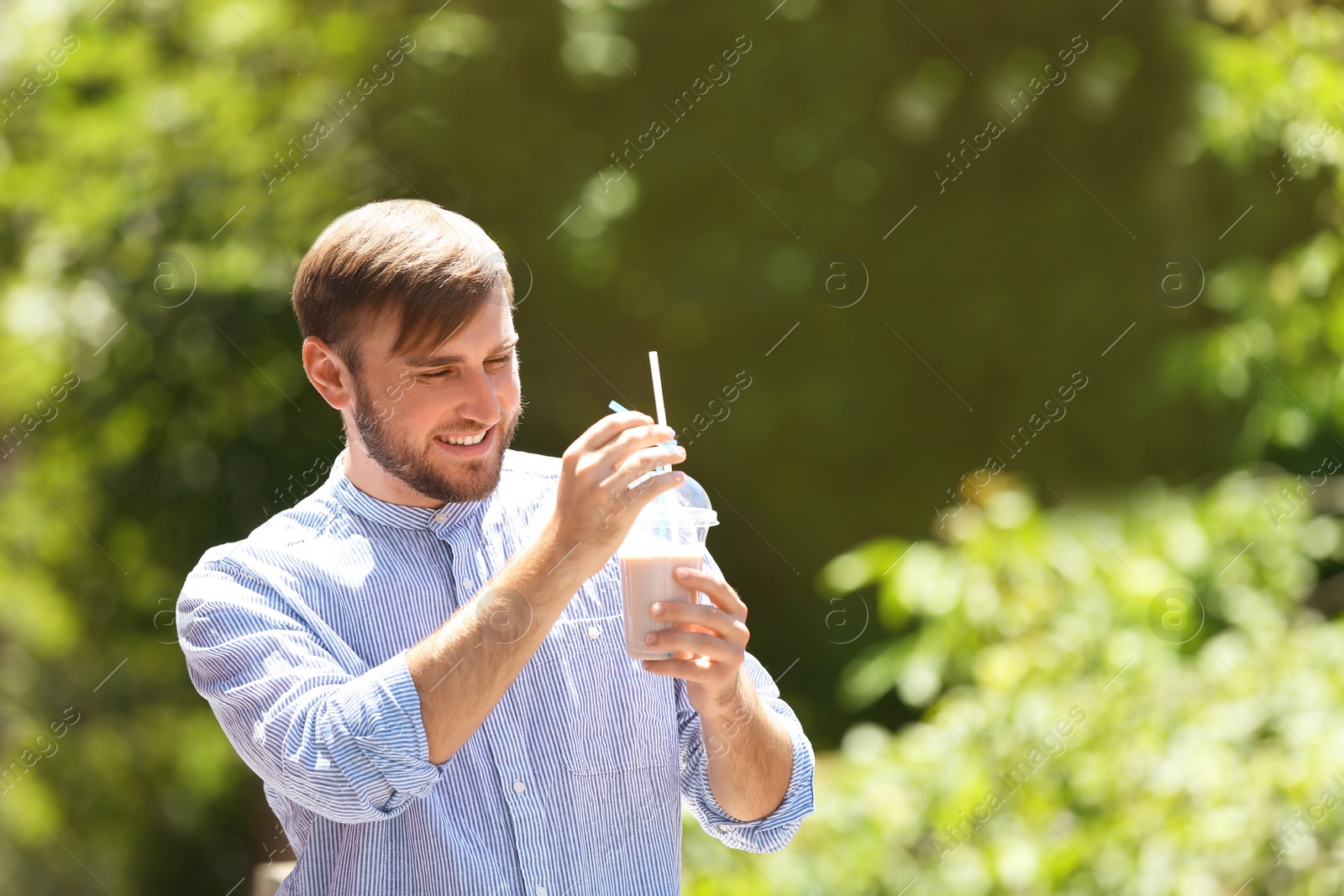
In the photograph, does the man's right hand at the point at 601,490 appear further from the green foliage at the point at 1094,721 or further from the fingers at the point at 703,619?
the green foliage at the point at 1094,721

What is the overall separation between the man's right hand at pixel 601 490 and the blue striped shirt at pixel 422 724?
20 cm

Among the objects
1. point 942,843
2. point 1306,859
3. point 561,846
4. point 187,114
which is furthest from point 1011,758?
point 187,114

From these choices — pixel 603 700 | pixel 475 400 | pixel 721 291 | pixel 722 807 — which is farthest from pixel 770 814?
pixel 721 291

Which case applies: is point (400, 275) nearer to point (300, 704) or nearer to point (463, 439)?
point (463, 439)

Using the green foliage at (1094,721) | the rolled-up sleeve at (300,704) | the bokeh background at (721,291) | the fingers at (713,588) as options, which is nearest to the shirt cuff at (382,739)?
the rolled-up sleeve at (300,704)

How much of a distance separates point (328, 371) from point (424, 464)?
0.61ft

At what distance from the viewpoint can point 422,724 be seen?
1343 millimetres

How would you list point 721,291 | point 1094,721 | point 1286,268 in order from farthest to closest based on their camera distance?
point 721,291, point 1286,268, point 1094,721

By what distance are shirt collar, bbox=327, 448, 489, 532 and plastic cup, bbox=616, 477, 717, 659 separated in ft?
0.69

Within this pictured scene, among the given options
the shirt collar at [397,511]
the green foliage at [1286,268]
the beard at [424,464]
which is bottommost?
the green foliage at [1286,268]

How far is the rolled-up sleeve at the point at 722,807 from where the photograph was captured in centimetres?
165

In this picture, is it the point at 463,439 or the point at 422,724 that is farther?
the point at 463,439

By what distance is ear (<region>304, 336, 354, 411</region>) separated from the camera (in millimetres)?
1622

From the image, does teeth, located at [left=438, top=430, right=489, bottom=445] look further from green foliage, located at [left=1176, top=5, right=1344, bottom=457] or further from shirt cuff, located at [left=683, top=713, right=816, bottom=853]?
green foliage, located at [left=1176, top=5, right=1344, bottom=457]
